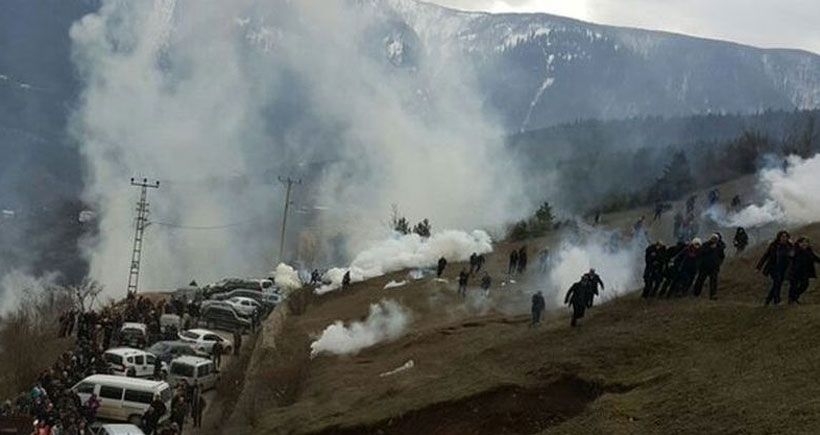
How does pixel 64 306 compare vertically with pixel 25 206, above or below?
below

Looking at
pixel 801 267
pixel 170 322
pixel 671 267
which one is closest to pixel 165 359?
pixel 170 322

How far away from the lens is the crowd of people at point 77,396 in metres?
22.8

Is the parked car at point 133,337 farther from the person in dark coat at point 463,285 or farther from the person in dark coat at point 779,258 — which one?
the person in dark coat at point 779,258

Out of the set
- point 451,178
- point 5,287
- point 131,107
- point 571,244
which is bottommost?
point 5,287

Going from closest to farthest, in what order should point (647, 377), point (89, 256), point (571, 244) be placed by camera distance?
point (647, 377), point (571, 244), point (89, 256)

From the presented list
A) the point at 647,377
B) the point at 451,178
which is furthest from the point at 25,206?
the point at 647,377

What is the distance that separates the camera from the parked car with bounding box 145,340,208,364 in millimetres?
33875

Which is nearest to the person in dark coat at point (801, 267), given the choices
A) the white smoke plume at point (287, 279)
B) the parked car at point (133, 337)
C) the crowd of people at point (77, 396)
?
the crowd of people at point (77, 396)

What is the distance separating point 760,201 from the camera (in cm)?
5112

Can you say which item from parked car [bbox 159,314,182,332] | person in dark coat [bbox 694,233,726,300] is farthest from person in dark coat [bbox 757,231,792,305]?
parked car [bbox 159,314,182,332]

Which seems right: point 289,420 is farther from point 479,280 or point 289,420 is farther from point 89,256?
point 89,256

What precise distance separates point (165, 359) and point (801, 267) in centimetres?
2207

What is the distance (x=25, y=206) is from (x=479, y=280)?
12422cm

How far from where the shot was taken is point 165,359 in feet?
110
